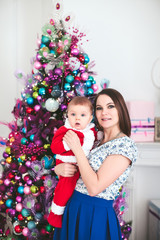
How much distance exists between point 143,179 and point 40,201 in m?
1.36

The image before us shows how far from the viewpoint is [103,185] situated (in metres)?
1.12

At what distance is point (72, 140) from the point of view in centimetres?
122

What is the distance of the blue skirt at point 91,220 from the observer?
1.20 meters

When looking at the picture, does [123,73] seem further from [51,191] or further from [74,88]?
[51,191]

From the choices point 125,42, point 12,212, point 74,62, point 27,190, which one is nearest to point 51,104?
point 74,62

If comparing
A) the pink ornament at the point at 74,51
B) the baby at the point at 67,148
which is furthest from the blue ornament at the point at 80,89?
the baby at the point at 67,148

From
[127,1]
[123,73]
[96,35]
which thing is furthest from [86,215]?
[127,1]

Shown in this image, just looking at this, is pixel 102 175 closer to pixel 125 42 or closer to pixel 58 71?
pixel 58 71

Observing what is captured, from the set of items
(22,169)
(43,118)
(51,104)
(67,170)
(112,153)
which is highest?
(51,104)

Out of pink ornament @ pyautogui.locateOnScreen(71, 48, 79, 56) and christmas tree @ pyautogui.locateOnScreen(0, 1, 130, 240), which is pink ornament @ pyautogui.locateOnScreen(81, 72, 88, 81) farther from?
pink ornament @ pyautogui.locateOnScreen(71, 48, 79, 56)

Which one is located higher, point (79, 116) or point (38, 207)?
point (79, 116)

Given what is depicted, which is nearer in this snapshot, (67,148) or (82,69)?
(67,148)

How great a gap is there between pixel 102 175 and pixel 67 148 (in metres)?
0.26

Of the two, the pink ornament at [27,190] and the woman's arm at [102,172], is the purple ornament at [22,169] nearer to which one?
the pink ornament at [27,190]
